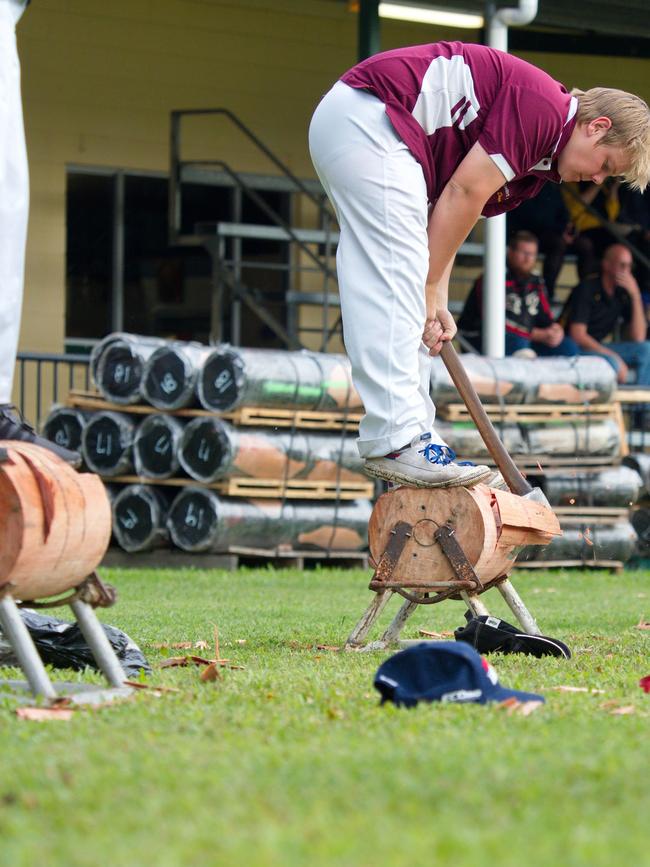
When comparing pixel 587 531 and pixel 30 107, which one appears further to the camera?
pixel 30 107

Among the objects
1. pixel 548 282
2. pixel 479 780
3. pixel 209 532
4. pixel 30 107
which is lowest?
pixel 209 532

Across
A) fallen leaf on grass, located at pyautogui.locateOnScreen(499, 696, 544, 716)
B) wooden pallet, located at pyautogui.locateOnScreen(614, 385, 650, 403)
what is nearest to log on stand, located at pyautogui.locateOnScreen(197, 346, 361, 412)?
wooden pallet, located at pyautogui.locateOnScreen(614, 385, 650, 403)

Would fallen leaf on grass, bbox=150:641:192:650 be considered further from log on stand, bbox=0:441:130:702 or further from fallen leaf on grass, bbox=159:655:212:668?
log on stand, bbox=0:441:130:702

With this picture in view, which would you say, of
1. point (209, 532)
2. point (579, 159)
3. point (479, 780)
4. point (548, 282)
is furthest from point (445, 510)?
point (548, 282)

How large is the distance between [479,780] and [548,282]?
44.4 ft

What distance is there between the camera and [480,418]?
516 centimetres

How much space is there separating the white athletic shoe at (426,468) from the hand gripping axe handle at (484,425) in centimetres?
50

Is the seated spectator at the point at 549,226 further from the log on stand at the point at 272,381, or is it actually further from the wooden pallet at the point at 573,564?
the log on stand at the point at 272,381

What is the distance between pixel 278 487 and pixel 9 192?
6669 millimetres

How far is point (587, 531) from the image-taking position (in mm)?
10781

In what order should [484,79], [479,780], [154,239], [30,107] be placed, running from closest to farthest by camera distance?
1. [479,780]
2. [484,79]
3. [30,107]
4. [154,239]

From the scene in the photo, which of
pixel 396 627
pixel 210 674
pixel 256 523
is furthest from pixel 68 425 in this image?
pixel 210 674

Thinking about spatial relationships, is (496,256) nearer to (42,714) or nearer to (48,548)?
(48,548)

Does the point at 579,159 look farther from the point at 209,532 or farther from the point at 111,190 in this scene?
the point at 111,190
